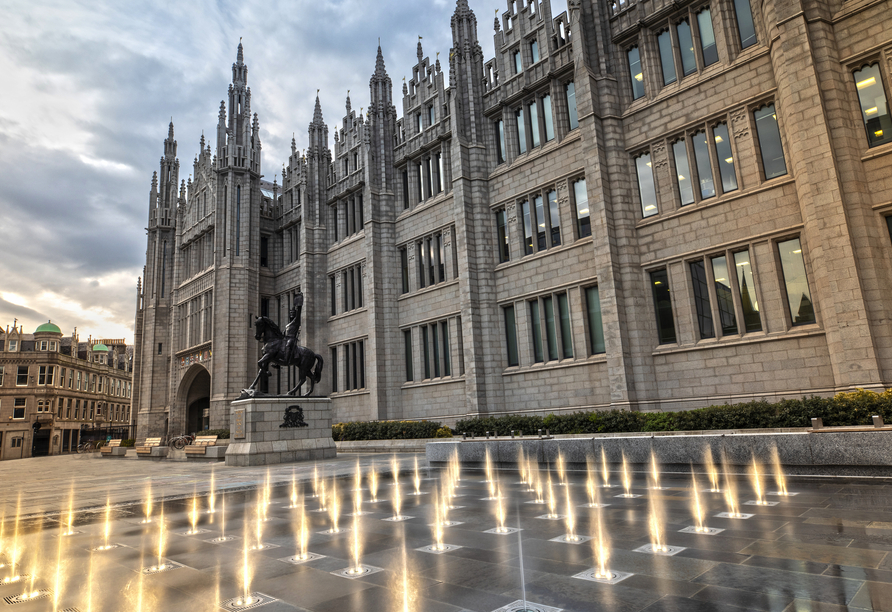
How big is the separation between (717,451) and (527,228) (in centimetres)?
1791

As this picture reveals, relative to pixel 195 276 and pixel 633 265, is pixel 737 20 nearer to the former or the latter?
pixel 633 265

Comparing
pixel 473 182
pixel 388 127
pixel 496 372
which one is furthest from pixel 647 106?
pixel 388 127

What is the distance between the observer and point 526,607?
3.99m

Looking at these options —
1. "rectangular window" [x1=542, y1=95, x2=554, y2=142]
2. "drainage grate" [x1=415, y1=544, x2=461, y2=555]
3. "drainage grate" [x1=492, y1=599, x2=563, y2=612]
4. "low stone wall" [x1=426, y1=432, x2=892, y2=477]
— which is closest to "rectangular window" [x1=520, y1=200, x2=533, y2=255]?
"rectangular window" [x1=542, y1=95, x2=554, y2=142]

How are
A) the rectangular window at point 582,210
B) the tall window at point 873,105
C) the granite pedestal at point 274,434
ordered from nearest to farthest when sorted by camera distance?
the tall window at point 873,105, the granite pedestal at point 274,434, the rectangular window at point 582,210

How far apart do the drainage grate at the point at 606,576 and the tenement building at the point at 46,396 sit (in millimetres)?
67446

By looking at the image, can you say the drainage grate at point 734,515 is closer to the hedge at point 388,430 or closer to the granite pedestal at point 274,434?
the granite pedestal at point 274,434

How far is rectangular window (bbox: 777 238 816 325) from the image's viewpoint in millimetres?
18453

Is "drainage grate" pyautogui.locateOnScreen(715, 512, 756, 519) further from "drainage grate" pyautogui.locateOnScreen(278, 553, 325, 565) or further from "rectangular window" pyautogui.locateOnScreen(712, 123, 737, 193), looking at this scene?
"rectangular window" pyautogui.locateOnScreen(712, 123, 737, 193)

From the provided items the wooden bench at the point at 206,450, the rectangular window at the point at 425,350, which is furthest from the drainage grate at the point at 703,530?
the rectangular window at the point at 425,350

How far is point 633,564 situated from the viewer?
5.03 m

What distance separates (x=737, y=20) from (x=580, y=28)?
6385 millimetres

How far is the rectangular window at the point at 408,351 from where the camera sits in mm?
33031

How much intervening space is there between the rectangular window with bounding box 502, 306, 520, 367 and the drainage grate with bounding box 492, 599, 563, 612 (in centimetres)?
2319
